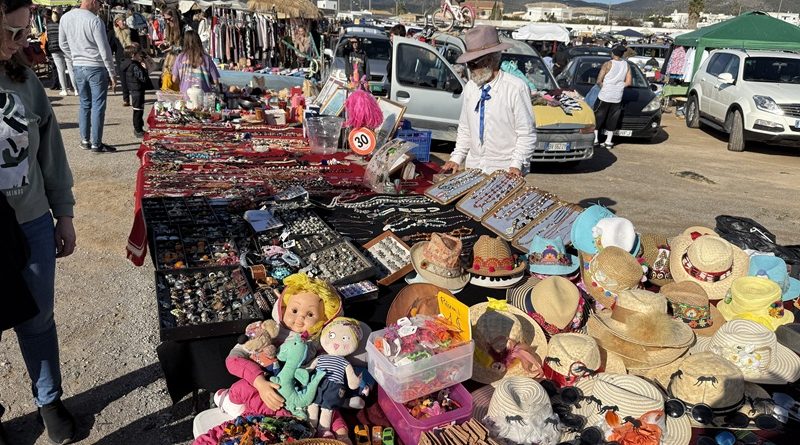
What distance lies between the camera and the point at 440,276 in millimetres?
2770

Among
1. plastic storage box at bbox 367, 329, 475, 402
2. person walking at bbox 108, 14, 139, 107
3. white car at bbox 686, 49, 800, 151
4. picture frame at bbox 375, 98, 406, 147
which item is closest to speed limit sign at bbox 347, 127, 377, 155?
picture frame at bbox 375, 98, 406, 147

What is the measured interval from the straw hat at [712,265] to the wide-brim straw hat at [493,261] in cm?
80

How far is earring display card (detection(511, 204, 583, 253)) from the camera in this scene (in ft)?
10.7

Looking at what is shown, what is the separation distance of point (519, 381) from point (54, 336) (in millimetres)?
2106

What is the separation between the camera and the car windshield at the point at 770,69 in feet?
35.0

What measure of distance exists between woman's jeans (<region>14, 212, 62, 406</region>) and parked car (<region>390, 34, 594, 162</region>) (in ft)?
21.5

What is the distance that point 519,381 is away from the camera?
1.92m

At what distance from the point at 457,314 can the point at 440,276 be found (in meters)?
0.71

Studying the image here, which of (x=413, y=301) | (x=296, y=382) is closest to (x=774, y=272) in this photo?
(x=413, y=301)

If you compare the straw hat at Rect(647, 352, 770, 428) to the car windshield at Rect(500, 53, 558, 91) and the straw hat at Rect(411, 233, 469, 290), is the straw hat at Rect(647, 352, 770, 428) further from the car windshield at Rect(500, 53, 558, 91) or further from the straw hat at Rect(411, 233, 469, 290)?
the car windshield at Rect(500, 53, 558, 91)

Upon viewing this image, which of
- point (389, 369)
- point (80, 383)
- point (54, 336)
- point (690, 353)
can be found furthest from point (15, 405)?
point (690, 353)

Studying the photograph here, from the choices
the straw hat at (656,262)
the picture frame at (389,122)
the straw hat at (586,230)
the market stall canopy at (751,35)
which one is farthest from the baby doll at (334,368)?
the market stall canopy at (751,35)

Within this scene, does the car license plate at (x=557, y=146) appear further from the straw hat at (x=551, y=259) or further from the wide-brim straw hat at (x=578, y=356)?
the wide-brim straw hat at (x=578, y=356)

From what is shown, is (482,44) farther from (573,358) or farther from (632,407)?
(632,407)
